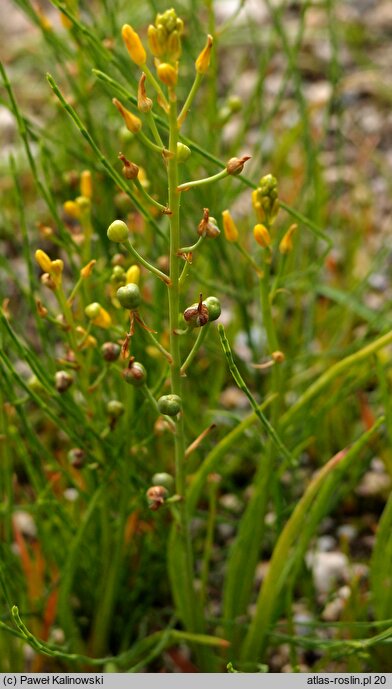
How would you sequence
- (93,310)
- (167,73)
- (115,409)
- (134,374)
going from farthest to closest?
1. (115,409)
2. (93,310)
3. (134,374)
4. (167,73)

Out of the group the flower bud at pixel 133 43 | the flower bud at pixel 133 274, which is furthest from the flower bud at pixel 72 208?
the flower bud at pixel 133 43

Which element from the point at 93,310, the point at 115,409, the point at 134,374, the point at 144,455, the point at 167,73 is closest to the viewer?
the point at 167,73

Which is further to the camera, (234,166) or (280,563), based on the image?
(280,563)

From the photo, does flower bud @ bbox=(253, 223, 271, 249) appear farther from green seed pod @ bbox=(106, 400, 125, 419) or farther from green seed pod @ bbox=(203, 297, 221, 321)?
green seed pod @ bbox=(106, 400, 125, 419)

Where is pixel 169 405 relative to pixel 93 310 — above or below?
below

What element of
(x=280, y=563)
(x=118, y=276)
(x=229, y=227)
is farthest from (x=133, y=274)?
(x=280, y=563)

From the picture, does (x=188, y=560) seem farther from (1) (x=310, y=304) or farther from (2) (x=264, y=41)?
(2) (x=264, y=41)

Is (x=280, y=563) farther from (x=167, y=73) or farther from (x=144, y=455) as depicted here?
(x=167, y=73)

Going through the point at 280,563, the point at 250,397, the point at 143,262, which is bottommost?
the point at 280,563

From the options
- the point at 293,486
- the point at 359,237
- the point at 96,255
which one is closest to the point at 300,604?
the point at 293,486
